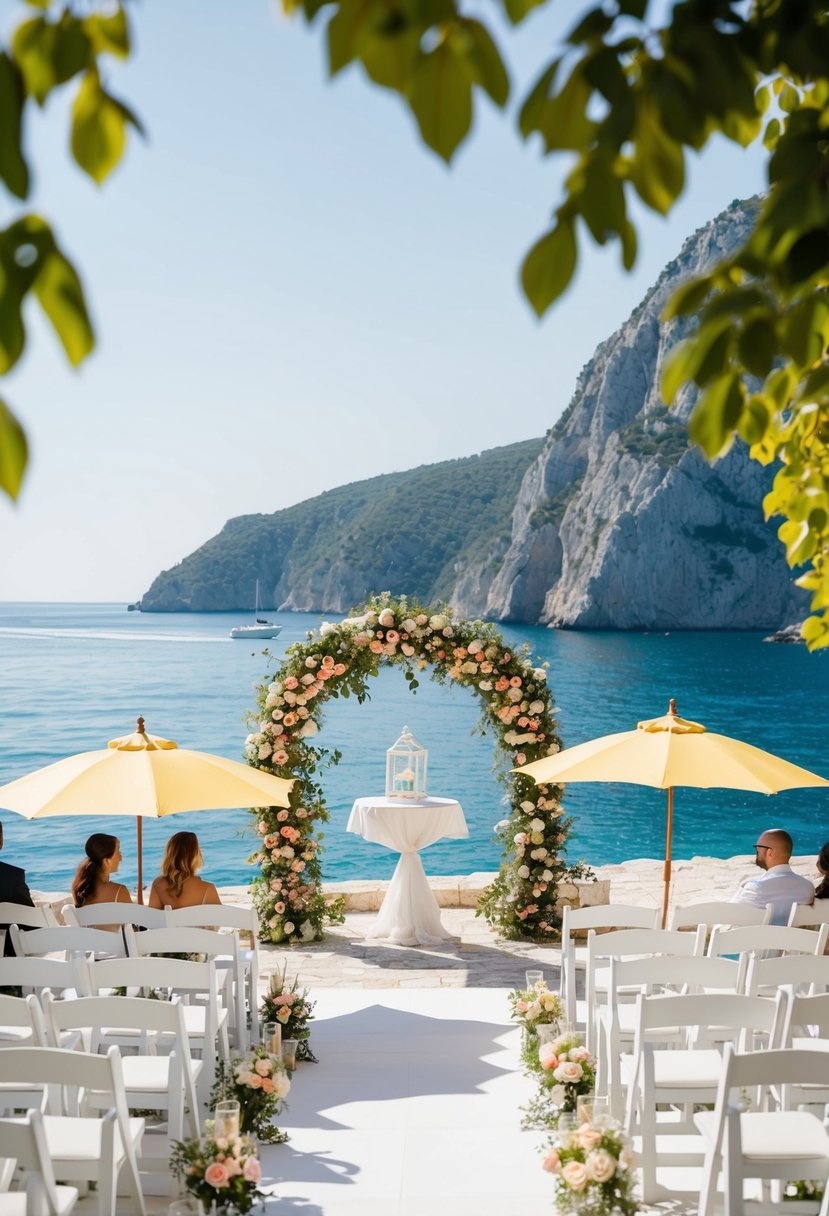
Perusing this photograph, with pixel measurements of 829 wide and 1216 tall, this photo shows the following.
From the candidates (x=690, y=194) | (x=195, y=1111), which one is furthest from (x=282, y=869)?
(x=690, y=194)

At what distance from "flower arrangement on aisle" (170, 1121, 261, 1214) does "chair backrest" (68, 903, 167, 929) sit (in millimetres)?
2307

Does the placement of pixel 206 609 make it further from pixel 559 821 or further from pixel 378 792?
pixel 559 821

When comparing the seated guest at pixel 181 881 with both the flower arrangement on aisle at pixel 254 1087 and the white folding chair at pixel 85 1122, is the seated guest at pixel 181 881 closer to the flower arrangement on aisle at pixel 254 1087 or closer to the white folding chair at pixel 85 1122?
the flower arrangement on aisle at pixel 254 1087

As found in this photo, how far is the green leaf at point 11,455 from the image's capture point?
1.26 metres

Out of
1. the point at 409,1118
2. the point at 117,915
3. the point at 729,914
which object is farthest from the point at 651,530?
the point at 409,1118

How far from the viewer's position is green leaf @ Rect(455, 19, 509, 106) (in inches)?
52.0

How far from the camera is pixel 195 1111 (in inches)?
204

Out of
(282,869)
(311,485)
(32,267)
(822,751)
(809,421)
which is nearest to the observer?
(32,267)

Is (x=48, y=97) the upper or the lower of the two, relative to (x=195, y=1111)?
upper

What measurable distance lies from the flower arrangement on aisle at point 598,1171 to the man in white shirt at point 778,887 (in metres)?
3.53

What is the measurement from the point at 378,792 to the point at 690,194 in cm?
3592

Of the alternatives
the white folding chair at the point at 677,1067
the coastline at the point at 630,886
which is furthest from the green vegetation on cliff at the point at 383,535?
the white folding chair at the point at 677,1067

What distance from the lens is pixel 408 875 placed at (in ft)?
35.5

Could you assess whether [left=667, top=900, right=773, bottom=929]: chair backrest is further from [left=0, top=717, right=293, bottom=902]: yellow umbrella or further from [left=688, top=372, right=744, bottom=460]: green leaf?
[left=688, top=372, right=744, bottom=460]: green leaf
